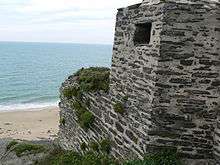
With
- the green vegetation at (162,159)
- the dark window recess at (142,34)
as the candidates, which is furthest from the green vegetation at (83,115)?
the green vegetation at (162,159)

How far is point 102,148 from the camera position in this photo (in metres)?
13.5

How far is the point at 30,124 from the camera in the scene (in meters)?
39.2

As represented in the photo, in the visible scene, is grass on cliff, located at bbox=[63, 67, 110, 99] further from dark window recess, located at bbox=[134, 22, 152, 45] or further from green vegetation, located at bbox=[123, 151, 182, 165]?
green vegetation, located at bbox=[123, 151, 182, 165]

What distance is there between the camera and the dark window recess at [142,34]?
37.7 feet

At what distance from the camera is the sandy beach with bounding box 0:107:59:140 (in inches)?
1380

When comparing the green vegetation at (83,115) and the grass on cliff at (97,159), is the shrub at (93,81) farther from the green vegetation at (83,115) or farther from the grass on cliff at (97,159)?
the grass on cliff at (97,159)

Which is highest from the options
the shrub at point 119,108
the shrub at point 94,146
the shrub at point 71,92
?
the shrub at point 119,108

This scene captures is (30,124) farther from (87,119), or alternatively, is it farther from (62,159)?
(62,159)

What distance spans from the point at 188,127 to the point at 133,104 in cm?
172

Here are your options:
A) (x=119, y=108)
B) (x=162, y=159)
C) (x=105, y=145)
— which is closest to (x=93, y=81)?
(x=105, y=145)

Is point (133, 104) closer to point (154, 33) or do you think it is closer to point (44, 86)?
point (154, 33)

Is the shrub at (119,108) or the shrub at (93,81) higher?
the shrub at (93,81)

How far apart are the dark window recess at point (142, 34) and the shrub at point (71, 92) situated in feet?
17.9

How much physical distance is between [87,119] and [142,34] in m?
4.71
